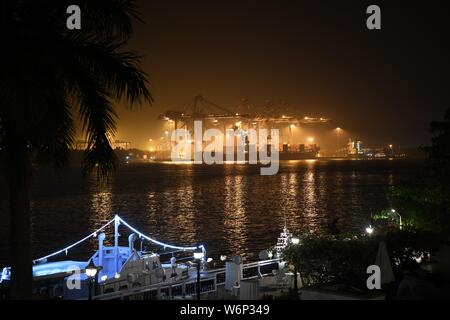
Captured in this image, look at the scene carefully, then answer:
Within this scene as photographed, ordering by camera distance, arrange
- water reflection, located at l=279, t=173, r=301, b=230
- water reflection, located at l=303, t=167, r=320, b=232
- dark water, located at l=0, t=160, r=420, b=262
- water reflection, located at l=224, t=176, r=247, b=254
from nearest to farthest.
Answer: water reflection, located at l=224, t=176, r=247, b=254 → dark water, located at l=0, t=160, r=420, b=262 → water reflection, located at l=303, t=167, r=320, b=232 → water reflection, located at l=279, t=173, r=301, b=230

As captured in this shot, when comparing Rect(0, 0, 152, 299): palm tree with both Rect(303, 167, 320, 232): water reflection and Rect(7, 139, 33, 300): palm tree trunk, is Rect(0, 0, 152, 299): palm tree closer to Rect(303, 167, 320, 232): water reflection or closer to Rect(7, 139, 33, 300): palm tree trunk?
Rect(7, 139, 33, 300): palm tree trunk

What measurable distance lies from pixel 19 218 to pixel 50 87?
53.2 inches

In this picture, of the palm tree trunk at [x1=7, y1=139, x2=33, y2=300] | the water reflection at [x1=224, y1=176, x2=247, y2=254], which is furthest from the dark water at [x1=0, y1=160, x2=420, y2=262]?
the palm tree trunk at [x1=7, y1=139, x2=33, y2=300]

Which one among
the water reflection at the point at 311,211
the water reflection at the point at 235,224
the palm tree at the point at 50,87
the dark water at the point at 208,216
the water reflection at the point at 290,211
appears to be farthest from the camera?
the water reflection at the point at 290,211

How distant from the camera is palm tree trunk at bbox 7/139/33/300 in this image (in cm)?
520

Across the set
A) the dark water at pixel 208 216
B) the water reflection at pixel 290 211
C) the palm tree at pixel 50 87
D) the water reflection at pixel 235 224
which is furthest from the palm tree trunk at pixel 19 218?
the water reflection at pixel 290 211

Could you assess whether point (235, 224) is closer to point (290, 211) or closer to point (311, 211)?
point (290, 211)

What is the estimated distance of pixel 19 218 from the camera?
5297 millimetres

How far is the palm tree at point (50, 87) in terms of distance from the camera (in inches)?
187

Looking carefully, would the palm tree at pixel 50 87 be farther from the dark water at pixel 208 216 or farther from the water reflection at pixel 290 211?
the water reflection at pixel 290 211

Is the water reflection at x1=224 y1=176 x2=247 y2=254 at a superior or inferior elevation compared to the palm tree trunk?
inferior

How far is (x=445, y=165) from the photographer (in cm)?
1216

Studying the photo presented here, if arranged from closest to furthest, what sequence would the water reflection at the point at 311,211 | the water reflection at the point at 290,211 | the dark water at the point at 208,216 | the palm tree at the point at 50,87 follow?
the palm tree at the point at 50,87 → the dark water at the point at 208,216 → the water reflection at the point at 311,211 → the water reflection at the point at 290,211
